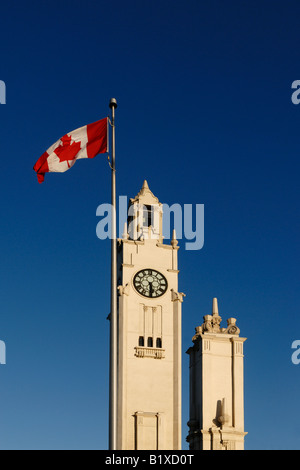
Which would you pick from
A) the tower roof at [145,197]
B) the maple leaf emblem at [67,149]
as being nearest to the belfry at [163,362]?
the tower roof at [145,197]

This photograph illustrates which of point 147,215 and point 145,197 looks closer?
point 145,197

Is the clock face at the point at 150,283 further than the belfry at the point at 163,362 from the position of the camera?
Yes

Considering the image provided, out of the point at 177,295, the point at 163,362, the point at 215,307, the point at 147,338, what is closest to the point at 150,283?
the point at 177,295

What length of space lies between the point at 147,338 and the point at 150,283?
19.3ft

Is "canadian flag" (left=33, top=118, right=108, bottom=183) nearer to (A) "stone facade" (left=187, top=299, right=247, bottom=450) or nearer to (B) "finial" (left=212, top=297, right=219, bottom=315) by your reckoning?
(A) "stone facade" (left=187, top=299, right=247, bottom=450)

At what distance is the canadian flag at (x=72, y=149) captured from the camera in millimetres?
47938

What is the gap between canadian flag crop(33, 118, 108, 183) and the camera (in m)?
47.9

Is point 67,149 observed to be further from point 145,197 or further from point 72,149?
point 145,197

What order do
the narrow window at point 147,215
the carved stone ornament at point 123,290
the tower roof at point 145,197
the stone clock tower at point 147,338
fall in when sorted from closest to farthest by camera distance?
the stone clock tower at point 147,338 < the carved stone ornament at point 123,290 < the tower roof at point 145,197 < the narrow window at point 147,215

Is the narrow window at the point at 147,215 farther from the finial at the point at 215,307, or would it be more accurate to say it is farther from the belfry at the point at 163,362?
the finial at the point at 215,307

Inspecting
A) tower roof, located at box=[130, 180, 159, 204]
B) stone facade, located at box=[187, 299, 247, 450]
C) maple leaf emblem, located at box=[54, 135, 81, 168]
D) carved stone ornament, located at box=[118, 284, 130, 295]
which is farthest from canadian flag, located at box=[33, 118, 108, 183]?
tower roof, located at box=[130, 180, 159, 204]

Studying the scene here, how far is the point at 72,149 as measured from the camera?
48.2 m

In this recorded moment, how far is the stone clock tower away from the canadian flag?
36.5 meters
